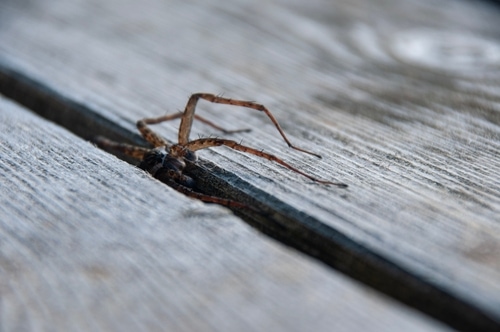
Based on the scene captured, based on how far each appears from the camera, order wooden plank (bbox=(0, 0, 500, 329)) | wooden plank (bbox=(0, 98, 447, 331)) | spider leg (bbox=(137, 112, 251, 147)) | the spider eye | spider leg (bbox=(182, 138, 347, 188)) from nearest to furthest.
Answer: wooden plank (bbox=(0, 98, 447, 331))
wooden plank (bbox=(0, 0, 500, 329))
spider leg (bbox=(182, 138, 347, 188))
the spider eye
spider leg (bbox=(137, 112, 251, 147))

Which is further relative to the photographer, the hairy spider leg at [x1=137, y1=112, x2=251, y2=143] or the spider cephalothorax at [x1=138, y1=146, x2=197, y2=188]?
the hairy spider leg at [x1=137, y1=112, x2=251, y2=143]

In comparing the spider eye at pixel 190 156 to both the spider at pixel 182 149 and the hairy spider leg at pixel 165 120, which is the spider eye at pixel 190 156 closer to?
the spider at pixel 182 149

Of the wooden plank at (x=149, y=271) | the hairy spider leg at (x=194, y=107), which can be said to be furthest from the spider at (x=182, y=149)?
the wooden plank at (x=149, y=271)

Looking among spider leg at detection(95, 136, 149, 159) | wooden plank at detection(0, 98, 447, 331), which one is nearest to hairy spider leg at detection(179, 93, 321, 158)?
spider leg at detection(95, 136, 149, 159)

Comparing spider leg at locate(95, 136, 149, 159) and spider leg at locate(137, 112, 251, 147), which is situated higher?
spider leg at locate(137, 112, 251, 147)

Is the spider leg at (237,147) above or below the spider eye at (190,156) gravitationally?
above

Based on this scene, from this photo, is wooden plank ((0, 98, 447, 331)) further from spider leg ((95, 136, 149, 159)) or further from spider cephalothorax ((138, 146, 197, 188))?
spider leg ((95, 136, 149, 159))

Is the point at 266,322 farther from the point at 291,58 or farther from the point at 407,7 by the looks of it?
the point at 407,7

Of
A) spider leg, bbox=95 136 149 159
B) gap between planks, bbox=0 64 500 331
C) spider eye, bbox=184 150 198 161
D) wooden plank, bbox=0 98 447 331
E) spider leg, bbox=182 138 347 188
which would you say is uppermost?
spider leg, bbox=182 138 347 188
